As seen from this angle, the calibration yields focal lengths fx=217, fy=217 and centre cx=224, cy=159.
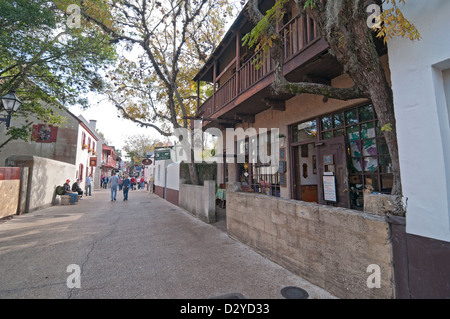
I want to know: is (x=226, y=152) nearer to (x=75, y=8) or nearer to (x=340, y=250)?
(x=340, y=250)

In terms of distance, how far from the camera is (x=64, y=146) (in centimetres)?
1798

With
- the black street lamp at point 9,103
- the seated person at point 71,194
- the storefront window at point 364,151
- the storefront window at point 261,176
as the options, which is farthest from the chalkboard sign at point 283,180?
the seated person at point 71,194

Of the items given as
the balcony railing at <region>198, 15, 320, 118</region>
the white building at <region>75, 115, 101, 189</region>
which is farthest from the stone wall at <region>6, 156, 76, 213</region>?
the balcony railing at <region>198, 15, 320, 118</region>

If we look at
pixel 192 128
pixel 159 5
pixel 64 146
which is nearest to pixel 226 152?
pixel 192 128

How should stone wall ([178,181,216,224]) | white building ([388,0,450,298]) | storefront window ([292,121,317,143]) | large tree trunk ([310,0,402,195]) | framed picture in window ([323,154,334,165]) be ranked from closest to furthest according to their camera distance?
white building ([388,0,450,298]) < large tree trunk ([310,0,402,195]) < framed picture in window ([323,154,334,165]) < storefront window ([292,121,317,143]) < stone wall ([178,181,216,224])

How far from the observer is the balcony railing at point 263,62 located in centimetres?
443

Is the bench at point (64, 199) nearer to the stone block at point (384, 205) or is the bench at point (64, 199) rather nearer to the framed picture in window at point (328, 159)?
the framed picture in window at point (328, 159)

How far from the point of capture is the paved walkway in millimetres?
3139

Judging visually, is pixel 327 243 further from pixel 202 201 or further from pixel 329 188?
pixel 202 201

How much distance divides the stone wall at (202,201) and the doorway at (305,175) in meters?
2.79

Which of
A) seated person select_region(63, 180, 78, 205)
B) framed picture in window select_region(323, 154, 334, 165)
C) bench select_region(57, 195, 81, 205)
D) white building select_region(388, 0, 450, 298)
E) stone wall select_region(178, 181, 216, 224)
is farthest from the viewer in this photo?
seated person select_region(63, 180, 78, 205)

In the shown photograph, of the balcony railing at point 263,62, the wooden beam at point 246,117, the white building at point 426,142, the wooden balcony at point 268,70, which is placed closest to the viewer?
the white building at point 426,142

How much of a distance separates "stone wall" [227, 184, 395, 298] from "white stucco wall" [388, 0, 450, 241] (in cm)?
42

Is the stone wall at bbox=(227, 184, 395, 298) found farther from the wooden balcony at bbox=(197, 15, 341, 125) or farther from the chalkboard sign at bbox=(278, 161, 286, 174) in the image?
the wooden balcony at bbox=(197, 15, 341, 125)
